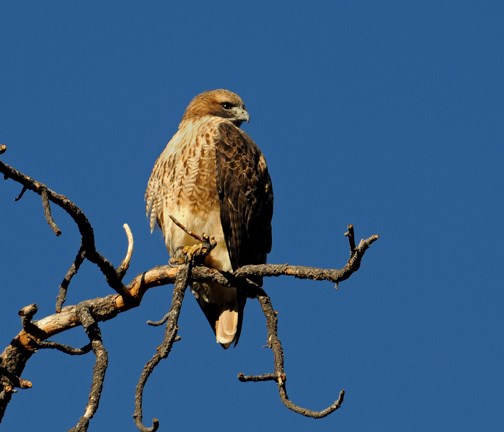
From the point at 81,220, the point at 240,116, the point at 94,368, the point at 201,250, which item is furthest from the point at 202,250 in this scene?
the point at 240,116

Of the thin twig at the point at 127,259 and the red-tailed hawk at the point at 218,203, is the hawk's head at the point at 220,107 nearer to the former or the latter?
the red-tailed hawk at the point at 218,203

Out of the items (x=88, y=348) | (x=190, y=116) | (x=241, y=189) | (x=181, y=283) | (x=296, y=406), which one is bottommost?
(x=296, y=406)

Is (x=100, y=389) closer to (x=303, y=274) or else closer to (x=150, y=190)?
(x=303, y=274)

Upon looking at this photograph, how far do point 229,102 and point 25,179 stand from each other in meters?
3.92

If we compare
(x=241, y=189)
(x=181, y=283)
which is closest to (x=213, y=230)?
(x=241, y=189)

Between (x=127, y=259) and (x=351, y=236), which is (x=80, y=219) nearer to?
(x=127, y=259)

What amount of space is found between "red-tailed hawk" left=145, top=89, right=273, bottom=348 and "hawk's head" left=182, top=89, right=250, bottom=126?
2.35 ft

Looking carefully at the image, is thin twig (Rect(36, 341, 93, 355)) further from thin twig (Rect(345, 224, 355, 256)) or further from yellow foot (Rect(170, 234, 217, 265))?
thin twig (Rect(345, 224, 355, 256))

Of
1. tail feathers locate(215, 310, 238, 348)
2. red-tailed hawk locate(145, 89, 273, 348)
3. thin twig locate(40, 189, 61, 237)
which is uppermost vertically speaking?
red-tailed hawk locate(145, 89, 273, 348)

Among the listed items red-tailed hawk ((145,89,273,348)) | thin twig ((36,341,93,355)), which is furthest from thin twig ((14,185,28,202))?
red-tailed hawk ((145,89,273,348))

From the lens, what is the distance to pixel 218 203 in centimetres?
687

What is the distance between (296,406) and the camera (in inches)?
171

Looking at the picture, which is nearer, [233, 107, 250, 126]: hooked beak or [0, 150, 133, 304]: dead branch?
[0, 150, 133, 304]: dead branch

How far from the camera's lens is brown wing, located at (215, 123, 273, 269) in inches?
270
